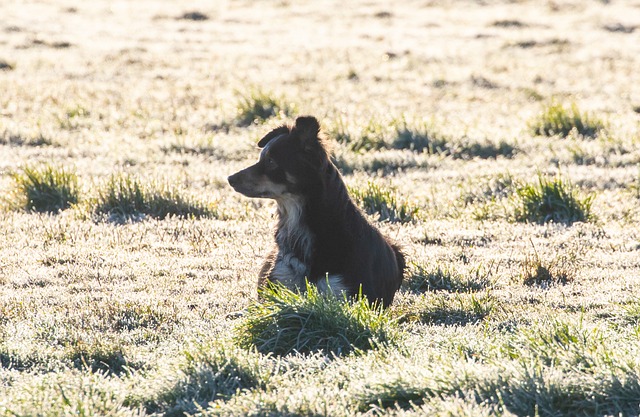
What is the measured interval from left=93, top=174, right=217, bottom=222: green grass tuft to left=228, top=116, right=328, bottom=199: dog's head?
302 centimetres

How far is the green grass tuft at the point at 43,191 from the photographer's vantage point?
10.2 metres

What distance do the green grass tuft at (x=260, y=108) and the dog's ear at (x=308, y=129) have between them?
26.9ft

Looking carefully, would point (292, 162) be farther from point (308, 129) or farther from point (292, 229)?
point (292, 229)

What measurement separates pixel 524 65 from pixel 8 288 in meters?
16.9

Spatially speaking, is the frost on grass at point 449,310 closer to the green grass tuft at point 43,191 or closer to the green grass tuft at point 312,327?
the green grass tuft at point 312,327

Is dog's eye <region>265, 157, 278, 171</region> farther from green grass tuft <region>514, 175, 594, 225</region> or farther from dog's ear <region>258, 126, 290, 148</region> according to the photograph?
green grass tuft <region>514, 175, 594, 225</region>

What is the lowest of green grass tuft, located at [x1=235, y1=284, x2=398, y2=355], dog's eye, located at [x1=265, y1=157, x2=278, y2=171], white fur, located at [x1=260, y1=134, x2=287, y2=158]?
green grass tuft, located at [x1=235, y1=284, x2=398, y2=355]

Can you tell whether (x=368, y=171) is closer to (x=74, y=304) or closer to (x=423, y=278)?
(x=423, y=278)

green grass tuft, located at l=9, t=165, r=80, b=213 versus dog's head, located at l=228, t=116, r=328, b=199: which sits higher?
dog's head, located at l=228, t=116, r=328, b=199

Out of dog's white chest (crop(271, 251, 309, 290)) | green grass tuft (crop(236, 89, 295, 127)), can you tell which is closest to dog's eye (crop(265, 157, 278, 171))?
dog's white chest (crop(271, 251, 309, 290))

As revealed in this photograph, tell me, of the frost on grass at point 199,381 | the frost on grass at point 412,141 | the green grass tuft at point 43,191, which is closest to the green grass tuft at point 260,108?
the frost on grass at point 412,141

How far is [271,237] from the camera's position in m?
9.05

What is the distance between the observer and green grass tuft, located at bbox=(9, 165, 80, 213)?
33.5ft

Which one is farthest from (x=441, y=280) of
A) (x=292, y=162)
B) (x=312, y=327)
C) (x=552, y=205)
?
(x=552, y=205)
